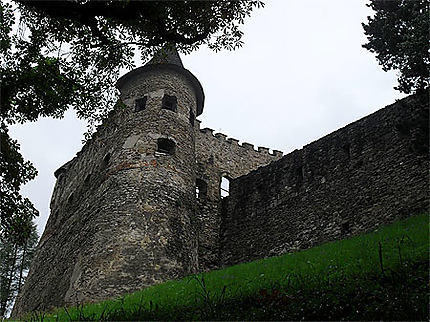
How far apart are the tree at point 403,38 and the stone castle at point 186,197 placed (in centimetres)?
85

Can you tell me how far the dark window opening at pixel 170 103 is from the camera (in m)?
20.6

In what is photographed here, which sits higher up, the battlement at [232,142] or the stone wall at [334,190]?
the battlement at [232,142]

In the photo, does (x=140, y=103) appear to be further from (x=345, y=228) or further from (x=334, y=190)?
(x=345, y=228)

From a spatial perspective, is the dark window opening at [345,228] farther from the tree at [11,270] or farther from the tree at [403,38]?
the tree at [11,270]

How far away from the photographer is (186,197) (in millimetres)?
18016

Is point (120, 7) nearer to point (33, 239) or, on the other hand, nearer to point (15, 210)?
point (15, 210)

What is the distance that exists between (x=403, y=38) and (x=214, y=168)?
43.5ft

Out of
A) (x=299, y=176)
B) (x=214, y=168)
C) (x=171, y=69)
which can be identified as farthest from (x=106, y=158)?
(x=299, y=176)

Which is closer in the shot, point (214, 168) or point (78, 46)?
point (78, 46)

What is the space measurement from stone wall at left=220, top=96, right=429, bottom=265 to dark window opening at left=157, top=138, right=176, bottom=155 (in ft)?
11.8

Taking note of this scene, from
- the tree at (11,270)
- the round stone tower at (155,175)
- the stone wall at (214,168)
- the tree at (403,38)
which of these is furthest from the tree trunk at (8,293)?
the tree at (403,38)

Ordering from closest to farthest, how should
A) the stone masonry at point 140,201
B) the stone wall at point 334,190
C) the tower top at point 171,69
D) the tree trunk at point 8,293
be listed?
the stone wall at point 334,190 < the stone masonry at point 140,201 < the tower top at point 171,69 < the tree trunk at point 8,293

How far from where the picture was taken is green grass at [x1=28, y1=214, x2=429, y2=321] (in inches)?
281

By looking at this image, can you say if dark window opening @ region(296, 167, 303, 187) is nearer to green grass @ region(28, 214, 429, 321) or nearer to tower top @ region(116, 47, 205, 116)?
tower top @ region(116, 47, 205, 116)
